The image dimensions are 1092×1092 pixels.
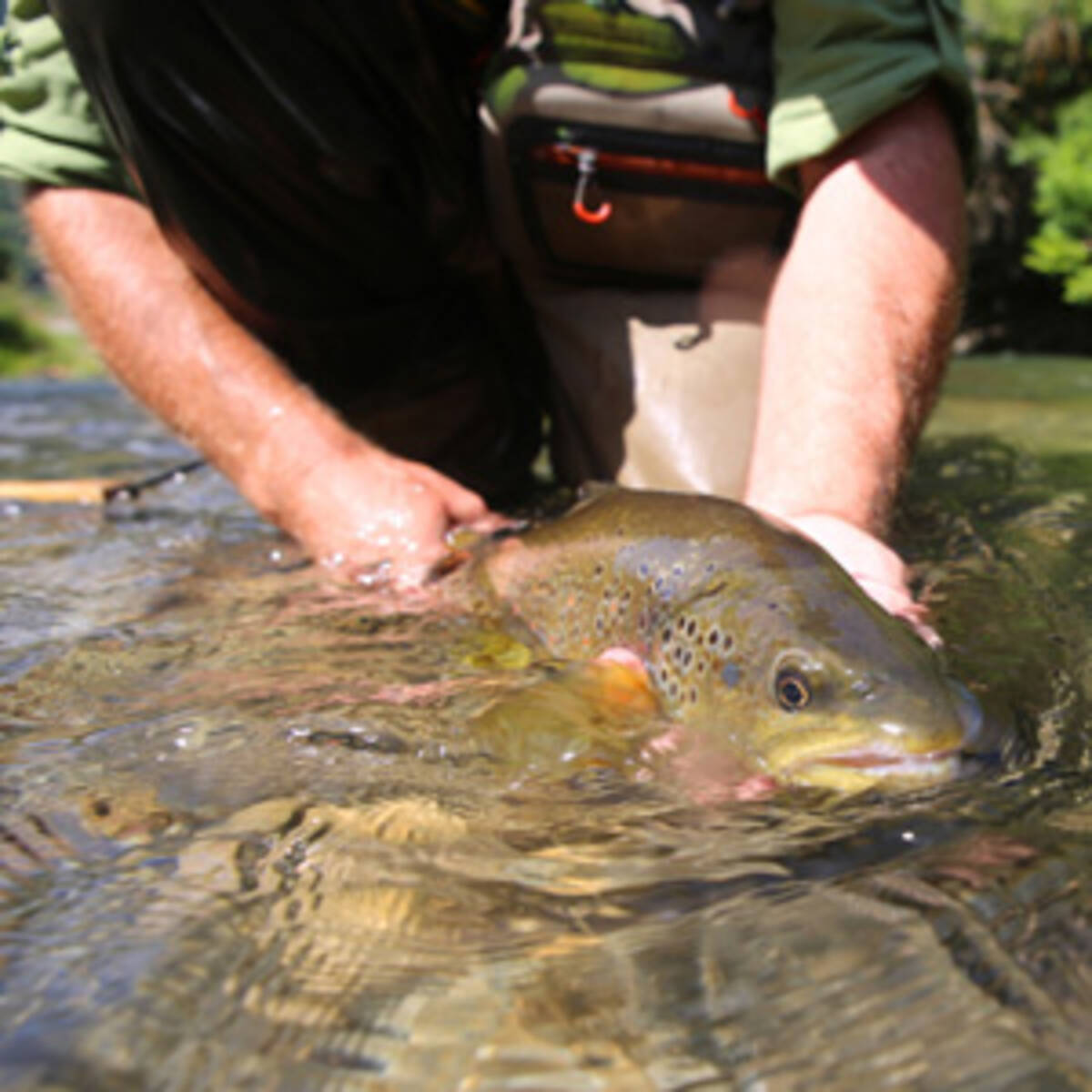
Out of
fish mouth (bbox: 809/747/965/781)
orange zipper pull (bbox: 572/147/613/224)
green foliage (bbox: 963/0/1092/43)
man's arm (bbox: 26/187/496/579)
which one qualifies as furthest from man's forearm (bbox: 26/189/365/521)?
green foliage (bbox: 963/0/1092/43)

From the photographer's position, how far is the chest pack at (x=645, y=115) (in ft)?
8.31

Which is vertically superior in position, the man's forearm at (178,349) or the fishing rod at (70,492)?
the man's forearm at (178,349)

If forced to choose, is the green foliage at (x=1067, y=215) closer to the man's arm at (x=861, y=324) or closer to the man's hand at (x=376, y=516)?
the man's arm at (x=861, y=324)

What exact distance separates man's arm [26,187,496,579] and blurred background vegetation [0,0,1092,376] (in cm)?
1238

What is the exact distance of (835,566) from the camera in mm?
1463

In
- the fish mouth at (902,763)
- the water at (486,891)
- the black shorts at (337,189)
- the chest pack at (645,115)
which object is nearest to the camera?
the water at (486,891)

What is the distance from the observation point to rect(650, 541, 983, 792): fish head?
1.17 meters

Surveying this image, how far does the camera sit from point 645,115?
8.38ft

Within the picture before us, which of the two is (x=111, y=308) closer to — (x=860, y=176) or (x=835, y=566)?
(x=860, y=176)

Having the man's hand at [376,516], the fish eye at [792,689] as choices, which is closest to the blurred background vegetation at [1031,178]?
the man's hand at [376,516]

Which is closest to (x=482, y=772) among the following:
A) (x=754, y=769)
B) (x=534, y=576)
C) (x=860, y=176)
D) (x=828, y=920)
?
(x=754, y=769)

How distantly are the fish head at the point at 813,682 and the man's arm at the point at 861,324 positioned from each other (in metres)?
0.36

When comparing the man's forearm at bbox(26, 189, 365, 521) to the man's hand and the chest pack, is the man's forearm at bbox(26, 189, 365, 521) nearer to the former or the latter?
the man's hand

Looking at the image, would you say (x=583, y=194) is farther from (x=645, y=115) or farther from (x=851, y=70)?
(x=851, y=70)
